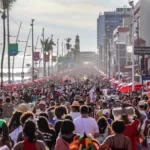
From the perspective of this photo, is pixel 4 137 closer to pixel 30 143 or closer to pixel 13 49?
pixel 30 143

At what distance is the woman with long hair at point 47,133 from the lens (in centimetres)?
974

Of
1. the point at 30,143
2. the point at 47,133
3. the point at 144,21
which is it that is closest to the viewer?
the point at 30,143

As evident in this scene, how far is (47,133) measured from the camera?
9.79m

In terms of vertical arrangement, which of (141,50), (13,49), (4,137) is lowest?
(4,137)

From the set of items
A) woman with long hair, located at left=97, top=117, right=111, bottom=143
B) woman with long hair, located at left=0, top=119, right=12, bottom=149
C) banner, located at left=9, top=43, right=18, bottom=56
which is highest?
banner, located at left=9, top=43, right=18, bottom=56

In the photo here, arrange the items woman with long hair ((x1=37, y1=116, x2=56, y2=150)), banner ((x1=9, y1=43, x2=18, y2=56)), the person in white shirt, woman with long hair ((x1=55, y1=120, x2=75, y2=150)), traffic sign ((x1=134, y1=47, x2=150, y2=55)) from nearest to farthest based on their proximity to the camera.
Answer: woman with long hair ((x1=55, y1=120, x2=75, y2=150)), woman with long hair ((x1=37, y1=116, x2=56, y2=150)), the person in white shirt, traffic sign ((x1=134, y1=47, x2=150, y2=55)), banner ((x1=9, y1=43, x2=18, y2=56))

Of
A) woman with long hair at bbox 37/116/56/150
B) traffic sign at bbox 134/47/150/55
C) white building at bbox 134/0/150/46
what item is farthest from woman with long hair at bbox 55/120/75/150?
white building at bbox 134/0/150/46

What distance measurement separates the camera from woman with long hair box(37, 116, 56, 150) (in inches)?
Answer: 384

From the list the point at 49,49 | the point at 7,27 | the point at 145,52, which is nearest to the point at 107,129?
the point at 145,52

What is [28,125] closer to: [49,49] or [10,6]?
[10,6]

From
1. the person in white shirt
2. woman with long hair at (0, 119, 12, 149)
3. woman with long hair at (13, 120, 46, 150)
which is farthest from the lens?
the person in white shirt

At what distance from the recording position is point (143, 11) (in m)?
102

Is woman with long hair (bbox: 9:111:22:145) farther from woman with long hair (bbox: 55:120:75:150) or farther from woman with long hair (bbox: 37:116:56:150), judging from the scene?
woman with long hair (bbox: 55:120:75:150)

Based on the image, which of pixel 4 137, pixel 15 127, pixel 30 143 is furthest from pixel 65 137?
pixel 15 127
